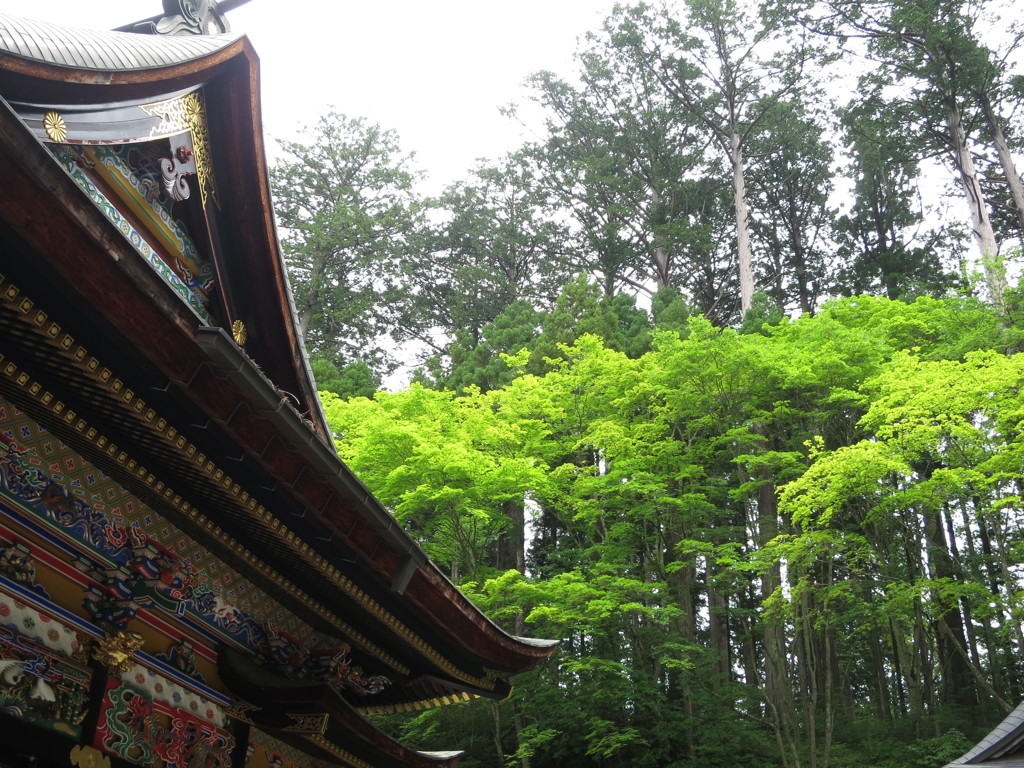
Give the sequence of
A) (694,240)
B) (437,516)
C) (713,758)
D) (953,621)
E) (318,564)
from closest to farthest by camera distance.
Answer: (318,564), (713,758), (437,516), (953,621), (694,240)

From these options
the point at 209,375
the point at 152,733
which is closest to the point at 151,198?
the point at 209,375

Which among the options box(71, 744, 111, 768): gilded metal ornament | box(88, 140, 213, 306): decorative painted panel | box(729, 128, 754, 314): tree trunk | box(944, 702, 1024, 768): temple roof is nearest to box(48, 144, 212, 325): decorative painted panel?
box(88, 140, 213, 306): decorative painted panel

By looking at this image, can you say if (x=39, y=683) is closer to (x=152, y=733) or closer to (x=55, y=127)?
(x=152, y=733)

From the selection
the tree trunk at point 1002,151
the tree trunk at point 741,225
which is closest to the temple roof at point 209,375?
the tree trunk at point 741,225

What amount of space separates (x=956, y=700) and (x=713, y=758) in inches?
214

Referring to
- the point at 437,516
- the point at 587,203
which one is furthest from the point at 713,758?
the point at 587,203

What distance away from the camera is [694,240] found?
26.3m

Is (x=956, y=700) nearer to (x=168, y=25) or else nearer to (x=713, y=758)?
(x=713, y=758)

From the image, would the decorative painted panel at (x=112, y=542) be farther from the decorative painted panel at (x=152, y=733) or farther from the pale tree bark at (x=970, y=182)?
the pale tree bark at (x=970, y=182)

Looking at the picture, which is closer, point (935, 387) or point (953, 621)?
point (935, 387)

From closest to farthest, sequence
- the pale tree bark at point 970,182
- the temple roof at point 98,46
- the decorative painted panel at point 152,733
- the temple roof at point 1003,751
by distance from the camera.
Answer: the temple roof at point 98,46 → the decorative painted panel at point 152,733 → the temple roof at point 1003,751 → the pale tree bark at point 970,182

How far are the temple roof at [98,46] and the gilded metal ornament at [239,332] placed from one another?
170cm

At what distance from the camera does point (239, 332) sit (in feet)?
18.9

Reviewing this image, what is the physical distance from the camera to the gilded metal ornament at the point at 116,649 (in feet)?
13.2
